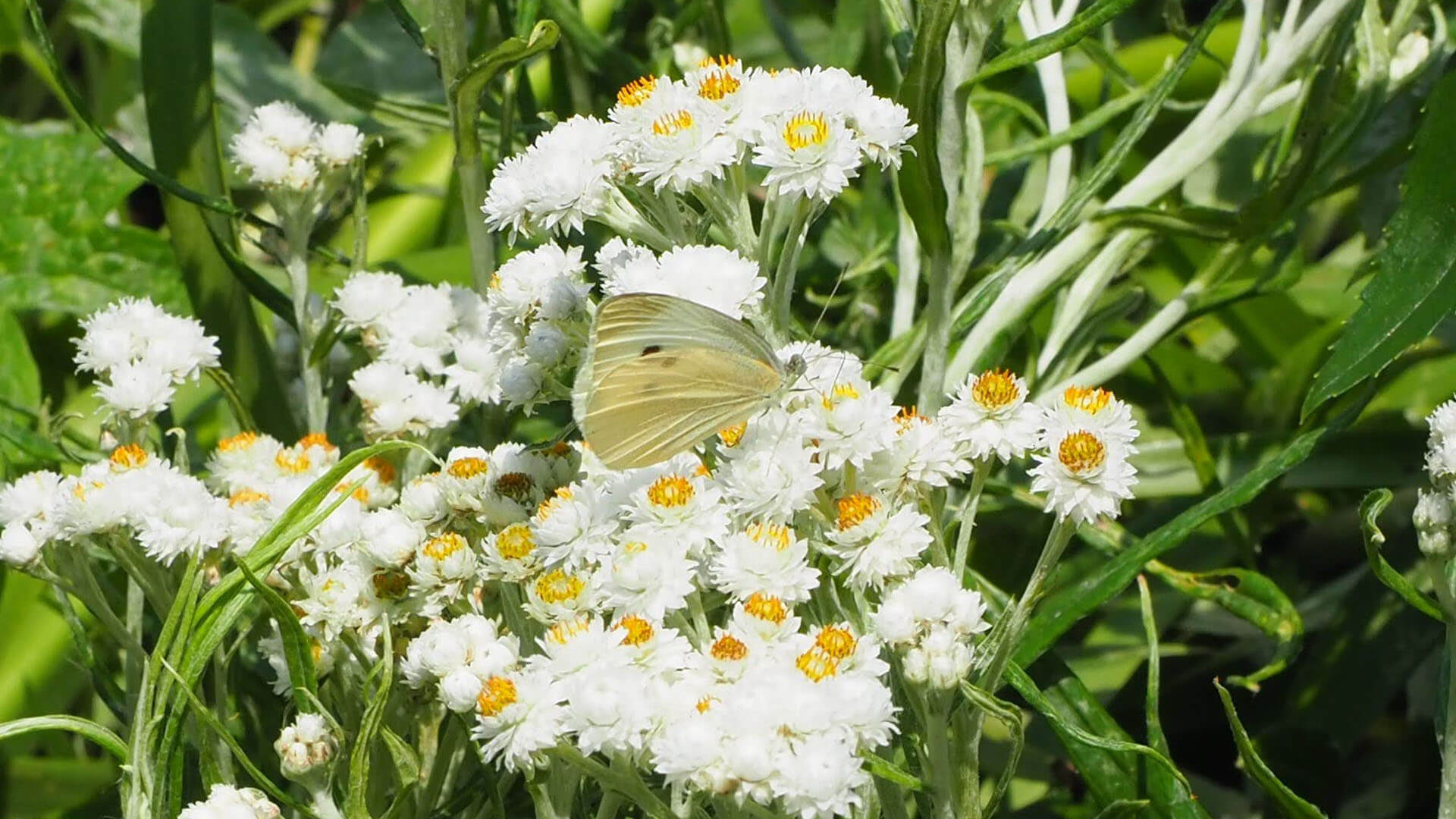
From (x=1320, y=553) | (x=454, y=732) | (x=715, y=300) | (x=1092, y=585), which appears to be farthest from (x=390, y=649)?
(x=1320, y=553)

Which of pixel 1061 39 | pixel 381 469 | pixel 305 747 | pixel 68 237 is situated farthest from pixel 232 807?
pixel 68 237

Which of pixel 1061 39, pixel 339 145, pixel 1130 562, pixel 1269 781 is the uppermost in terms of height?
pixel 339 145

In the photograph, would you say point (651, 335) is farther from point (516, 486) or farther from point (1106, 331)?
point (1106, 331)

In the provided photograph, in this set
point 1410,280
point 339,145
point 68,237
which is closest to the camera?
point 1410,280

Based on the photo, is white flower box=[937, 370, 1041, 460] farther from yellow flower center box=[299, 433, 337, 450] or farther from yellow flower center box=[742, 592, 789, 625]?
yellow flower center box=[299, 433, 337, 450]

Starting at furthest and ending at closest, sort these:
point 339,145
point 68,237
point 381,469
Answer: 1. point 68,237
2. point 339,145
3. point 381,469
